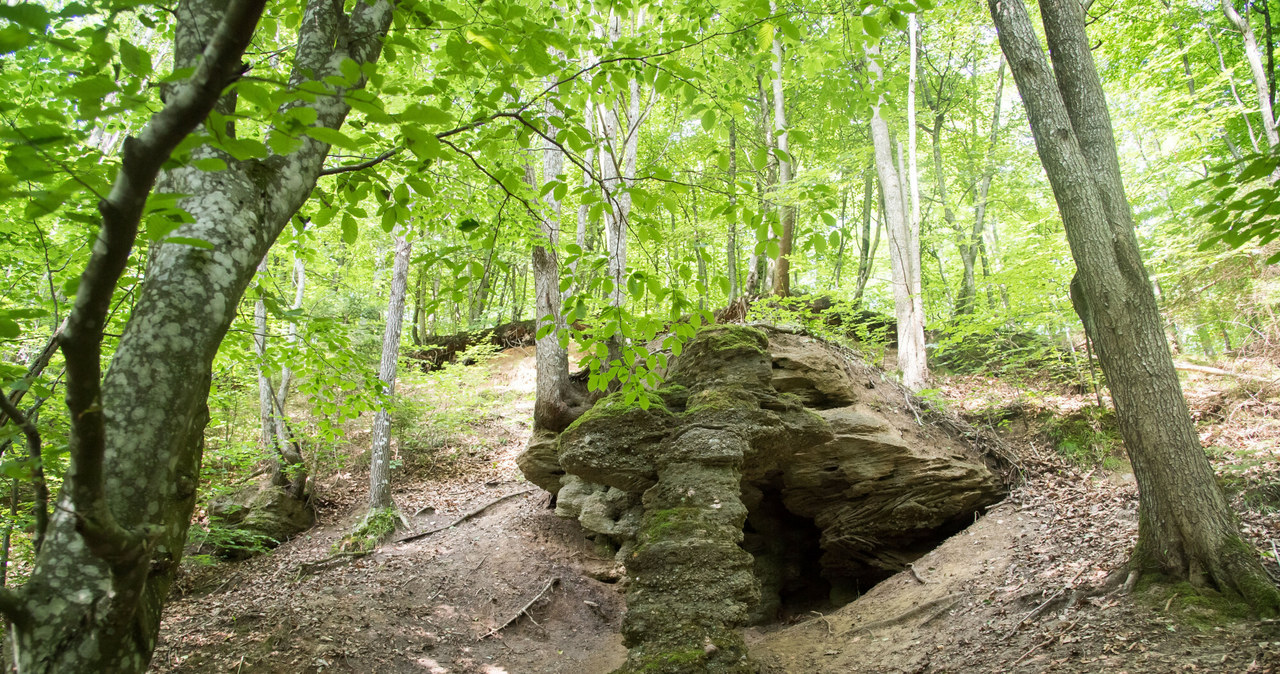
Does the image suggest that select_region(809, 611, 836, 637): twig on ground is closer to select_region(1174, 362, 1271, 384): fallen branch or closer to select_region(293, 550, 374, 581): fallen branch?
select_region(1174, 362, 1271, 384): fallen branch

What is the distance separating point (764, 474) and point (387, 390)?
6421 mm

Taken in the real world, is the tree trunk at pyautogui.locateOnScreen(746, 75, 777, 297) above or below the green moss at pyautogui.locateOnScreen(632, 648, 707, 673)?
above

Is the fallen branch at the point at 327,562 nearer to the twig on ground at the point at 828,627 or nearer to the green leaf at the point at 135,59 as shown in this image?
the twig on ground at the point at 828,627

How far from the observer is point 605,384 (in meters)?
3.67

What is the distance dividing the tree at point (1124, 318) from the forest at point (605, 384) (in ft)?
0.08

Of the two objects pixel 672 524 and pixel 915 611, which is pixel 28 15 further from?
pixel 915 611

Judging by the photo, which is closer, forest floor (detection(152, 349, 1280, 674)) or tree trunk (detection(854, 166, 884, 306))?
forest floor (detection(152, 349, 1280, 674))

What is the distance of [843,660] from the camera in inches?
191

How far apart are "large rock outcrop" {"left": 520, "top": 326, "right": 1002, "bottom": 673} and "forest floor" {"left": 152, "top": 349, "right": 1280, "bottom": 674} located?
63 cm

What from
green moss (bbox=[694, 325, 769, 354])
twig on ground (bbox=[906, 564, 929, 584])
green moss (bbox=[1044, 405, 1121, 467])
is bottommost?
twig on ground (bbox=[906, 564, 929, 584])

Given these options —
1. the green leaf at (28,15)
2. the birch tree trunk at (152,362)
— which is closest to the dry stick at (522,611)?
the birch tree trunk at (152,362)

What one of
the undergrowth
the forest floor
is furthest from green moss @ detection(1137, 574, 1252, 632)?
the undergrowth

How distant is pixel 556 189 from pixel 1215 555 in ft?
15.9

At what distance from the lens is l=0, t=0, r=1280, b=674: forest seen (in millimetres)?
1600
